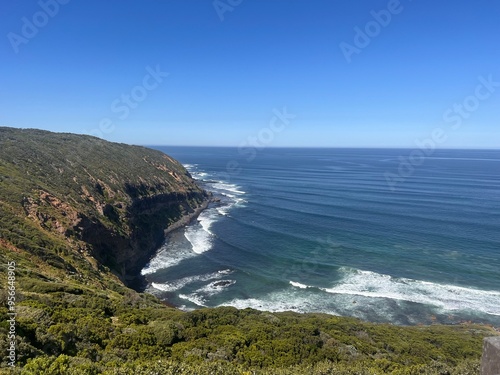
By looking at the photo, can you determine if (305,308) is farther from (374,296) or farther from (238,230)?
(238,230)

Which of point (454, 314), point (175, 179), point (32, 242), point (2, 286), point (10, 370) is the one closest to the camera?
point (10, 370)

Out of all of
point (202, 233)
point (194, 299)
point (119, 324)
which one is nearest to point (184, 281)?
point (194, 299)

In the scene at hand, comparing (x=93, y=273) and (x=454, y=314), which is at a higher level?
(x=93, y=273)

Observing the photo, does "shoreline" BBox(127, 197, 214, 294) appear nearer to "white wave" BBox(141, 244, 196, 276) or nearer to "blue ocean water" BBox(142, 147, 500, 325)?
"white wave" BBox(141, 244, 196, 276)

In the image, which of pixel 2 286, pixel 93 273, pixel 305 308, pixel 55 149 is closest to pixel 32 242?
pixel 93 273

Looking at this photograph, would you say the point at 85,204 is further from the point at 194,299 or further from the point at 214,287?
the point at 214,287

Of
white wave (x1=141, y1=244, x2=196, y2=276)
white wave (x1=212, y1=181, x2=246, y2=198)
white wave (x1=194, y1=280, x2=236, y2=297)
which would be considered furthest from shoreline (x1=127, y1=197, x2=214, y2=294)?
white wave (x1=212, y1=181, x2=246, y2=198)
